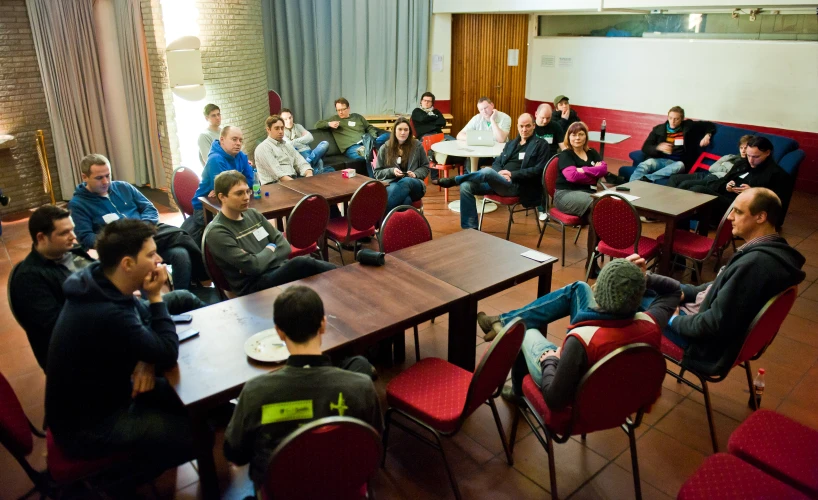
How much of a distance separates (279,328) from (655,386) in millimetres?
1577

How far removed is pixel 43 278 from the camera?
279 cm

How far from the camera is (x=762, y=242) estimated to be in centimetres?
296

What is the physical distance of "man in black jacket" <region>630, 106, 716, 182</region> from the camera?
22.6 ft

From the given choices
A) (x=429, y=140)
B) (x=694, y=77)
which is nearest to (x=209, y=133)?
(x=429, y=140)

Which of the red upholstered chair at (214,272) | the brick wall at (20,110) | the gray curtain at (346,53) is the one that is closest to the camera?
the red upholstered chair at (214,272)

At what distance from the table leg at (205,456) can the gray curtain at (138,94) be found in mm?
5670

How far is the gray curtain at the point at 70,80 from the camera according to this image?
21.9 ft

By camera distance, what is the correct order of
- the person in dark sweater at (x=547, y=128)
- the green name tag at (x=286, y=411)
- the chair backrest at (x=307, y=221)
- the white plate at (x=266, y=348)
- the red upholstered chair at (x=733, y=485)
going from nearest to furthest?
the green name tag at (x=286, y=411) < the red upholstered chair at (x=733, y=485) < the white plate at (x=266, y=348) < the chair backrest at (x=307, y=221) < the person in dark sweater at (x=547, y=128)

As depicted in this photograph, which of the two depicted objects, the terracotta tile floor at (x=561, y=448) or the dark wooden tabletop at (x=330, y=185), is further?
the dark wooden tabletop at (x=330, y=185)

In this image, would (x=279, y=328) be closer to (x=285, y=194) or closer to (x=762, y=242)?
(x=762, y=242)

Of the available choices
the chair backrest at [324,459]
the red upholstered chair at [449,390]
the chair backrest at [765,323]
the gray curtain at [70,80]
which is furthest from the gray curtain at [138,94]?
the chair backrest at [765,323]

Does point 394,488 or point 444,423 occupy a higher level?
point 444,423

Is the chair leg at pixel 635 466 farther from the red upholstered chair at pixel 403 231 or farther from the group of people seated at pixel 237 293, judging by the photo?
the red upholstered chair at pixel 403 231

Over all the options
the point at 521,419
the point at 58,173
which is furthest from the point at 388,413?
the point at 58,173
